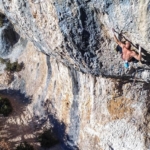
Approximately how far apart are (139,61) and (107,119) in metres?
3.38

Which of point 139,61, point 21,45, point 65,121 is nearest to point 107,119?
point 65,121

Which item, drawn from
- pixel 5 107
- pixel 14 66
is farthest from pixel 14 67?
pixel 5 107

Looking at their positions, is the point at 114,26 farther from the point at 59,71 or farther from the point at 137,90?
the point at 59,71

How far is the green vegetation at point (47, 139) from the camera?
1338 centimetres

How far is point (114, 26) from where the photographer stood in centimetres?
757

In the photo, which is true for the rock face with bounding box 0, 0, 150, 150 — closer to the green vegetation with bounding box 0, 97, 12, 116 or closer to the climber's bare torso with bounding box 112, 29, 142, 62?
the climber's bare torso with bounding box 112, 29, 142, 62

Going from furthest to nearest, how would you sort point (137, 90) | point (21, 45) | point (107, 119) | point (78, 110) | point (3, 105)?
point (21, 45) < point (3, 105) < point (78, 110) < point (107, 119) < point (137, 90)

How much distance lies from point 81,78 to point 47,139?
371 cm

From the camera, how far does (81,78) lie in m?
11.2

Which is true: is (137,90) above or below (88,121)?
above

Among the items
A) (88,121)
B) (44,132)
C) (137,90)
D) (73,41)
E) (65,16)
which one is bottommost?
(44,132)

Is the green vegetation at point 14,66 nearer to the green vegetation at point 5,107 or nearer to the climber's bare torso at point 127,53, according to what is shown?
the green vegetation at point 5,107

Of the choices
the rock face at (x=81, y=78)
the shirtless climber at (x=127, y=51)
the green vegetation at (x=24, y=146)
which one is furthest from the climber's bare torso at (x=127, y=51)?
the green vegetation at (x=24, y=146)

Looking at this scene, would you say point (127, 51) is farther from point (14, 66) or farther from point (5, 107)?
point (14, 66)
